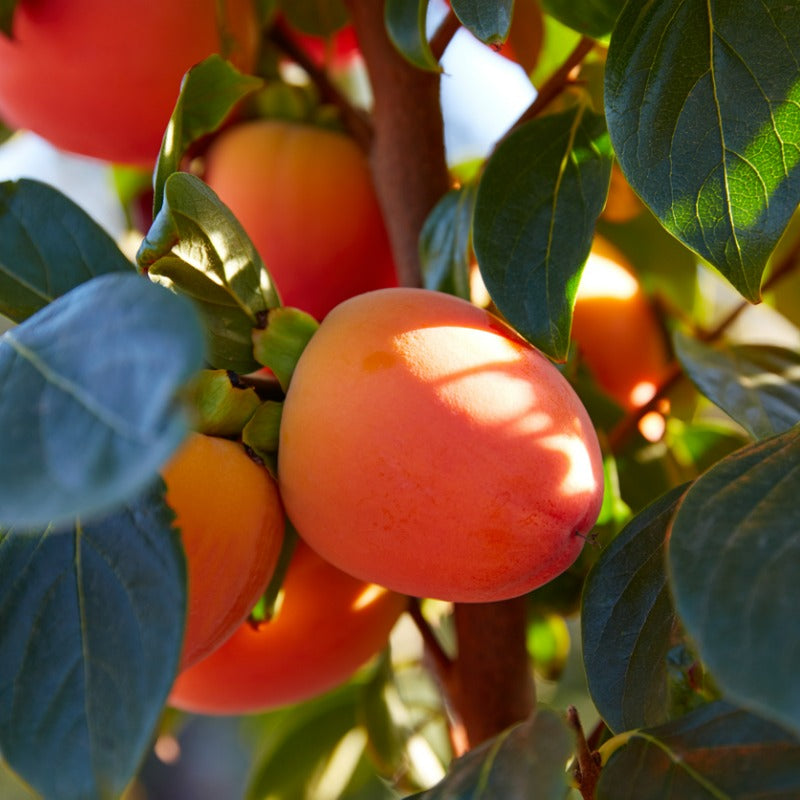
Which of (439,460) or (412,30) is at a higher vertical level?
(412,30)

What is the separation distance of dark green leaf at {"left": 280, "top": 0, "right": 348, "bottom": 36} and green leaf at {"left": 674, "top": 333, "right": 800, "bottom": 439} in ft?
1.07

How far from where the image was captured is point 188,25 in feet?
2.09

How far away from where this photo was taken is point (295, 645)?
571mm

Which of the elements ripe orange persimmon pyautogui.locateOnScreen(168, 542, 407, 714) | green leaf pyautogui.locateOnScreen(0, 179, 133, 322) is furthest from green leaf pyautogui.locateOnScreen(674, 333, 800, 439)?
green leaf pyautogui.locateOnScreen(0, 179, 133, 322)

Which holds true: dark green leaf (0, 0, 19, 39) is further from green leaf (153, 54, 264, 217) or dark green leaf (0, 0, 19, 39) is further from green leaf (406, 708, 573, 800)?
green leaf (406, 708, 573, 800)

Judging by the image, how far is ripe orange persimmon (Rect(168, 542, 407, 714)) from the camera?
0.56 m

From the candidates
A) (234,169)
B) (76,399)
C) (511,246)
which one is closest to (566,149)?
(511,246)

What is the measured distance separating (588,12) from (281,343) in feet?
0.75

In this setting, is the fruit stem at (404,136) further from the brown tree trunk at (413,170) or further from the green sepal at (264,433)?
the green sepal at (264,433)

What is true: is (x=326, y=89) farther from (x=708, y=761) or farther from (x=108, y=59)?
(x=708, y=761)

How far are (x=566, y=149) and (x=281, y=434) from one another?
0.23m

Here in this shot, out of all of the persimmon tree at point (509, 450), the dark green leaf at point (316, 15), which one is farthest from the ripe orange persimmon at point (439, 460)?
the dark green leaf at point (316, 15)

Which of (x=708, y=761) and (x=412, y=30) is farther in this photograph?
(x=412, y=30)

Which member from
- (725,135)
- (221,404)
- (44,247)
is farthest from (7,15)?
(725,135)
